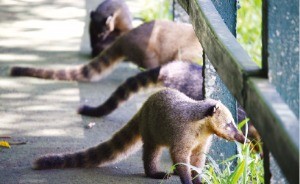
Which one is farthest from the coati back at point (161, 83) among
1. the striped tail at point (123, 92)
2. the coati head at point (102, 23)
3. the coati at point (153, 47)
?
the coati head at point (102, 23)

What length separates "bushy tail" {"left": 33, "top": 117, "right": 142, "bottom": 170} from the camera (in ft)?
15.7

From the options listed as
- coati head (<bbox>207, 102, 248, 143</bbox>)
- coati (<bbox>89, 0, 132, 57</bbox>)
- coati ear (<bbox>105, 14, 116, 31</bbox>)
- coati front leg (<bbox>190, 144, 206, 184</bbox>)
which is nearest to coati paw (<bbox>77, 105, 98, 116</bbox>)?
coati front leg (<bbox>190, 144, 206, 184</bbox>)

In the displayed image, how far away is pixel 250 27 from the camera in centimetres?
859

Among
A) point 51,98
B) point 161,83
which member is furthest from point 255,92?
point 51,98

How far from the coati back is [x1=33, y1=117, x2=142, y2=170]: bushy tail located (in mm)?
1005

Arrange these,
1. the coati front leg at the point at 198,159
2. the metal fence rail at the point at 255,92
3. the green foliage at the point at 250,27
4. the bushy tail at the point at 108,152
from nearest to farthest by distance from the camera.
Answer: the metal fence rail at the point at 255,92
the coati front leg at the point at 198,159
the bushy tail at the point at 108,152
the green foliage at the point at 250,27

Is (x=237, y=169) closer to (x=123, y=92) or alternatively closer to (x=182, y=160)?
(x=182, y=160)

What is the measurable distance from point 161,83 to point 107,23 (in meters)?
2.45

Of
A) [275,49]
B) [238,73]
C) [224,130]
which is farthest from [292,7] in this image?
[224,130]

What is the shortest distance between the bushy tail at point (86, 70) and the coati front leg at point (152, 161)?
7.88ft

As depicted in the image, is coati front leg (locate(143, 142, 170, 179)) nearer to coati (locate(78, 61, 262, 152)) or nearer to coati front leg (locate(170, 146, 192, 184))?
coati front leg (locate(170, 146, 192, 184))

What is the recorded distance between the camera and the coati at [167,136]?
→ 438cm

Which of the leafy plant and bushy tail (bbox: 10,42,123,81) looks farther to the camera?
bushy tail (bbox: 10,42,123,81)

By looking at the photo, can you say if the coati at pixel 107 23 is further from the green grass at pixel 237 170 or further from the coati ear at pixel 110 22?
the green grass at pixel 237 170
